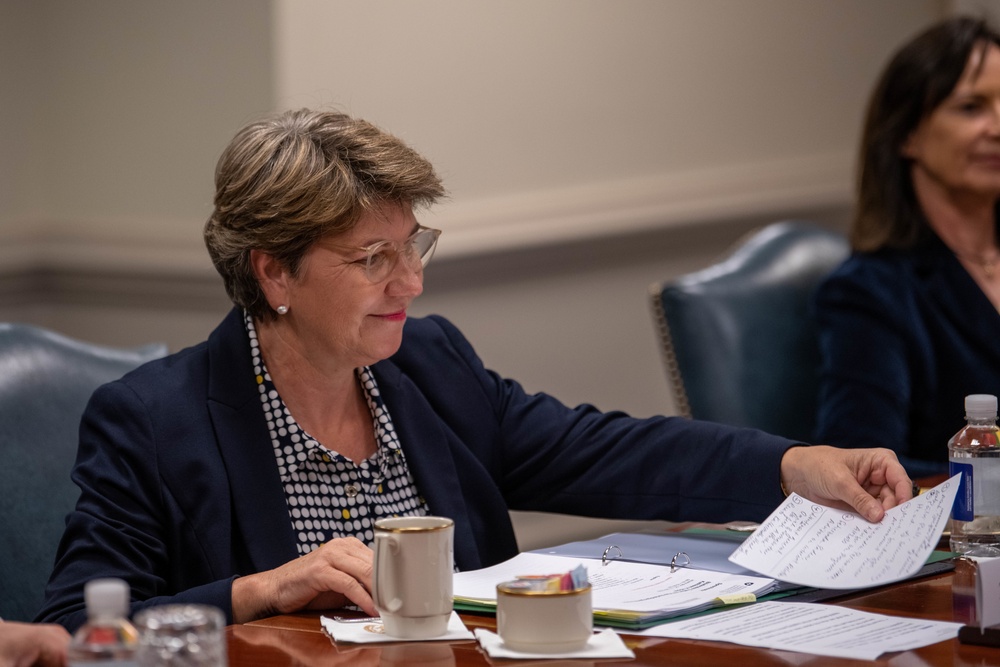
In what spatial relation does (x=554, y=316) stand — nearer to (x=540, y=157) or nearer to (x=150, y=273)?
(x=540, y=157)

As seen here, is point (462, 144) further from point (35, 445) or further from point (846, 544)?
point (846, 544)

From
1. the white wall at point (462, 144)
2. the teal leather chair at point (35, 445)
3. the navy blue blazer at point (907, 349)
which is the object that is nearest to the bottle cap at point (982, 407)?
the navy blue blazer at point (907, 349)

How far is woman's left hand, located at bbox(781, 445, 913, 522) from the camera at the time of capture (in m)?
1.74

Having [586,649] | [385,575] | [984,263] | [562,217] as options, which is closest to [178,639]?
[385,575]

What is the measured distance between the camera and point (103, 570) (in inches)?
65.5

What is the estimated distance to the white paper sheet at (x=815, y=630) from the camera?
1371 mm

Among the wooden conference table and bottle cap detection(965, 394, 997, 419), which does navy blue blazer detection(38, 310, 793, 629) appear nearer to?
the wooden conference table

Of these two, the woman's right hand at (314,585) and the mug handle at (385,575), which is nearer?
the mug handle at (385,575)

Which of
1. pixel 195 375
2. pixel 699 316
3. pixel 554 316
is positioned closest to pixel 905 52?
pixel 699 316

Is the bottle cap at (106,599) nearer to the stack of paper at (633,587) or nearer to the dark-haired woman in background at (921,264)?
the stack of paper at (633,587)

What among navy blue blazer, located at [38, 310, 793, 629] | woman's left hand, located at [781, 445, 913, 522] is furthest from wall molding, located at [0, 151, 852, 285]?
woman's left hand, located at [781, 445, 913, 522]

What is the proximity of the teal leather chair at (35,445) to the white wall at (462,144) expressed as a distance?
834 millimetres

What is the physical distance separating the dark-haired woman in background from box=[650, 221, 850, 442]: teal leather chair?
11cm

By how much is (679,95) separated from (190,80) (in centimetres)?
139
